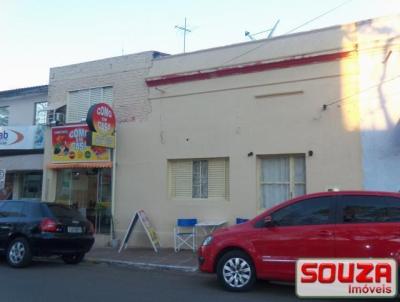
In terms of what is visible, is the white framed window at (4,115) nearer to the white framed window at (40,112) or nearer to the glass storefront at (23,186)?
the white framed window at (40,112)

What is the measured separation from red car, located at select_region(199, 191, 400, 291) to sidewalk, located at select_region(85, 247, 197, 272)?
2.71 meters

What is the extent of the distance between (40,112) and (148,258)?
31.4 feet

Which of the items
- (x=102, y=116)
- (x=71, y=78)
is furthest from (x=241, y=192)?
(x=71, y=78)

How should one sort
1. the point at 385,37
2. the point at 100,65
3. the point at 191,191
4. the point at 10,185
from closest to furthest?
the point at 385,37, the point at 191,191, the point at 100,65, the point at 10,185

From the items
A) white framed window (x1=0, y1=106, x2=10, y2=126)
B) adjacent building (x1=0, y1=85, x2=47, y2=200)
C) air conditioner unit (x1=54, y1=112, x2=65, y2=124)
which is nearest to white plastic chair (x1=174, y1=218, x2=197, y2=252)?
air conditioner unit (x1=54, y1=112, x2=65, y2=124)

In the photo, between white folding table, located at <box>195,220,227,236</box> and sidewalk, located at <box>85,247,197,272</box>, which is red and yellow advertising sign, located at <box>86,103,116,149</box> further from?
white folding table, located at <box>195,220,227,236</box>

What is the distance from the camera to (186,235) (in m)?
15.1

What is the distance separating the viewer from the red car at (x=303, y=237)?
8.11 m

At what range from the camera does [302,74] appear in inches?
551

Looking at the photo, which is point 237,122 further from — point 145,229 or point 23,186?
point 23,186

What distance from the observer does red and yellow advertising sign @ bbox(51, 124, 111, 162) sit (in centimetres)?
1735

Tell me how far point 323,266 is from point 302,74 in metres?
8.75

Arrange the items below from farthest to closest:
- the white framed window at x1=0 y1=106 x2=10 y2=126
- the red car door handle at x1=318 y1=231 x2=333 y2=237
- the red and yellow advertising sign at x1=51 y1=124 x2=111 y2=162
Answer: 1. the white framed window at x1=0 y1=106 x2=10 y2=126
2. the red and yellow advertising sign at x1=51 y1=124 x2=111 y2=162
3. the red car door handle at x1=318 y1=231 x2=333 y2=237

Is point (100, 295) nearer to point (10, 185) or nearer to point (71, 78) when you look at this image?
point (71, 78)
